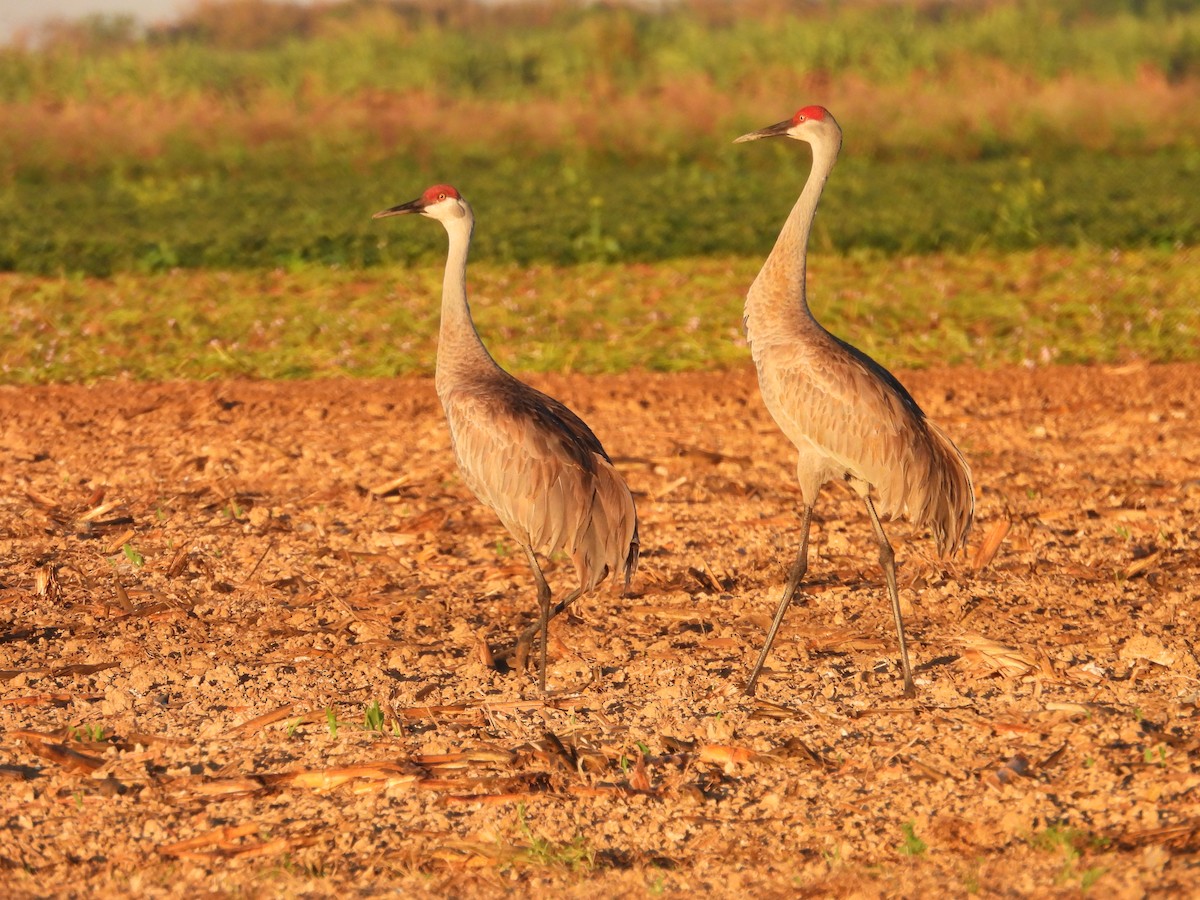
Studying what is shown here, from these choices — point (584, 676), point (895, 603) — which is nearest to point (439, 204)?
point (584, 676)

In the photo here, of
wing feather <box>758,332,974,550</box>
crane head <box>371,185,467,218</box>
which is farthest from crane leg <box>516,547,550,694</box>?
crane head <box>371,185,467,218</box>

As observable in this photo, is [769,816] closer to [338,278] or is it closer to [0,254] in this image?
[338,278]

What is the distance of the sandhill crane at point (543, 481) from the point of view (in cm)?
586

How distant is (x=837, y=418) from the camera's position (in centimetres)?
580

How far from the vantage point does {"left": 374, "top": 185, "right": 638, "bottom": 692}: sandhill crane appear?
5.86 meters

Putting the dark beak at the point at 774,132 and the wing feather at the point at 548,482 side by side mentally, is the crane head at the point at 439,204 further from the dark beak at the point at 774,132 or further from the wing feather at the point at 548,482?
the dark beak at the point at 774,132

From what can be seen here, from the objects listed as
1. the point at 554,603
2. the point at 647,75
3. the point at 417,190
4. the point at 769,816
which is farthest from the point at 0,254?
the point at 647,75

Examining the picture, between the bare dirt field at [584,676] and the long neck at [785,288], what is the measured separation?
126 centimetres

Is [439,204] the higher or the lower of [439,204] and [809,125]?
the lower

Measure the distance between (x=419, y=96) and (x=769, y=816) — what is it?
24701 millimetres

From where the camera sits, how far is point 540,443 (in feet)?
19.4

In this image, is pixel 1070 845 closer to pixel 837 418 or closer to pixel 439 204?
pixel 837 418

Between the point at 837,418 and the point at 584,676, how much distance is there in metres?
1.36

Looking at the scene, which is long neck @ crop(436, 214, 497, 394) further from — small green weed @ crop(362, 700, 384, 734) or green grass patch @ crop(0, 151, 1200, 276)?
green grass patch @ crop(0, 151, 1200, 276)
